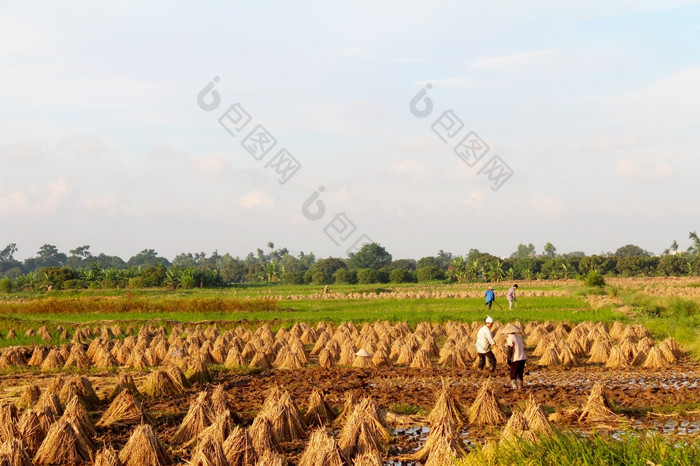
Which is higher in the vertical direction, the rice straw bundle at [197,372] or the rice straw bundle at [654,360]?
the rice straw bundle at [197,372]

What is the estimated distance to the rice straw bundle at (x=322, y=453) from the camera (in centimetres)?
812

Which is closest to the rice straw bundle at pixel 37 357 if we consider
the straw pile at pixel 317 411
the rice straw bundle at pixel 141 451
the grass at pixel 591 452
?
the straw pile at pixel 317 411

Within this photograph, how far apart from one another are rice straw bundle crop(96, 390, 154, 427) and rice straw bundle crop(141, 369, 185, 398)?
268cm

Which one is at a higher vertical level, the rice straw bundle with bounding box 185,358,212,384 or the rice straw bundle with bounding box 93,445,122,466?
the rice straw bundle with bounding box 185,358,212,384

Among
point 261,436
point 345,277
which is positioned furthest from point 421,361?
point 345,277

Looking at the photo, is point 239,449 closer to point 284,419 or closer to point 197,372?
point 284,419

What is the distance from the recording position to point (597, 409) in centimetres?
1091

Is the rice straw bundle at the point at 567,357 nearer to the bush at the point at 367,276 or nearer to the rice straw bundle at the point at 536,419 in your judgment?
A: the rice straw bundle at the point at 536,419

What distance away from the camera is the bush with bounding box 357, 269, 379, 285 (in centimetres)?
8921

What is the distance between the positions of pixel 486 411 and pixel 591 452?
14.0 feet

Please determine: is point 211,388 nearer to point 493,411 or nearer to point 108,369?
point 108,369

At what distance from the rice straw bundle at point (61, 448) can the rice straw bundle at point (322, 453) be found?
3.23 metres

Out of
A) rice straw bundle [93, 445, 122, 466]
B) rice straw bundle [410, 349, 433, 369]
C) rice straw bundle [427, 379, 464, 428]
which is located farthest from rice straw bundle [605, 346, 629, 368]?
rice straw bundle [93, 445, 122, 466]

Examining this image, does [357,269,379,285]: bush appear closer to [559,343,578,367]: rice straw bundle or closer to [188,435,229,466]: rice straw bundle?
[559,343,578,367]: rice straw bundle
